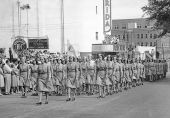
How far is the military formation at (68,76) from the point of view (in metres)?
17.2

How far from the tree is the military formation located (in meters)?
25.6

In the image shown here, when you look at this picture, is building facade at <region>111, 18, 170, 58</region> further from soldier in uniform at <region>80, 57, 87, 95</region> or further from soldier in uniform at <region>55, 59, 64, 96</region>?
soldier in uniform at <region>55, 59, 64, 96</region>

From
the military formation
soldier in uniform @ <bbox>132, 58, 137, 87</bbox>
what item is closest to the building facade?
soldier in uniform @ <bbox>132, 58, 137, 87</bbox>

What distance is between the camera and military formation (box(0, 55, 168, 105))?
1723 centimetres

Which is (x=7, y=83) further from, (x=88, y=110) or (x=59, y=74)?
(x=88, y=110)

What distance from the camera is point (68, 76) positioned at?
17516mm

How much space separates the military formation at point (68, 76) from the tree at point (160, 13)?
25561 millimetres

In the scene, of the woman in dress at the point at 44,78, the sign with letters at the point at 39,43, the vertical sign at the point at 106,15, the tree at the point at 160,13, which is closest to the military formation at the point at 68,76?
the woman in dress at the point at 44,78

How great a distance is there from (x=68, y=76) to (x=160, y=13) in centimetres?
3401

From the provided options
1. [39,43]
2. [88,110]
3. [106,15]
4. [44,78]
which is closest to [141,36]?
[106,15]

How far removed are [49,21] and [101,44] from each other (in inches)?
305

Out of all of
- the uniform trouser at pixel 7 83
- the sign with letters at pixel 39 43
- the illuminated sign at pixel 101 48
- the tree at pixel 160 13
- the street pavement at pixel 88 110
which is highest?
the tree at pixel 160 13

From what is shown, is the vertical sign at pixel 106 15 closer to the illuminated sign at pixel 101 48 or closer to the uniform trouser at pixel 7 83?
the illuminated sign at pixel 101 48

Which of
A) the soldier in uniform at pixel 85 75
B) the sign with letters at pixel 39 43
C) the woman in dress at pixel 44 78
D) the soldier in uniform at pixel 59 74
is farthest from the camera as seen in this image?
the sign with letters at pixel 39 43
